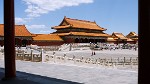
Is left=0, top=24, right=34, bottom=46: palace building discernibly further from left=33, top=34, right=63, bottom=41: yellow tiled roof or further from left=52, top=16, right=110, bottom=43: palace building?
left=52, top=16, right=110, bottom=43: palace building

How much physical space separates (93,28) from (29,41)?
18891 millimetres

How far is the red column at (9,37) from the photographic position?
684 centimetres

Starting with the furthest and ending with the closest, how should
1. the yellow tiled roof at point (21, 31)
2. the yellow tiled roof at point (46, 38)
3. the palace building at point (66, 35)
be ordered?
the yellow tiled roof at point (21, 31)
the palace building at point (66, 35)
the yellow tiled roof at point (46, 38)

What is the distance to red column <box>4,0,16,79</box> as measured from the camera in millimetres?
6840

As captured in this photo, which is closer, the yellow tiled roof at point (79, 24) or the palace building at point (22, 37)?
the palace building at point (22, 37)

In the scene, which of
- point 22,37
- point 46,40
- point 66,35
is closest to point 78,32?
point 66,35

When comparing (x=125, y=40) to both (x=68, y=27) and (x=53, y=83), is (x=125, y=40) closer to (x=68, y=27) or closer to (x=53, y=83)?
(x=68, y=27)

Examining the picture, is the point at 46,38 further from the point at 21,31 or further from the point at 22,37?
the point at 21,31

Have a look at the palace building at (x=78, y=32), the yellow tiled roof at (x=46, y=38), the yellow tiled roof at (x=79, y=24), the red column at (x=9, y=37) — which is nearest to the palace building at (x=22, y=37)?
the yellow tiled roof at (x=46, y=38)

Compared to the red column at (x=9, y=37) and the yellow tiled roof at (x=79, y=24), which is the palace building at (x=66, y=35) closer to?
the yellow tiled roof at (x=79, y=24)

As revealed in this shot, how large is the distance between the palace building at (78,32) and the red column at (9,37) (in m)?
43.0

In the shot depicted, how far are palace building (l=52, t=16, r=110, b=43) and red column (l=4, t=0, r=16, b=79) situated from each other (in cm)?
4304

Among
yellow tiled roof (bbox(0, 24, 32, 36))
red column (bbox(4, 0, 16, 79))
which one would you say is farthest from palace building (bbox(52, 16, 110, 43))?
red column (bbox(4, 0, 16, 79))
